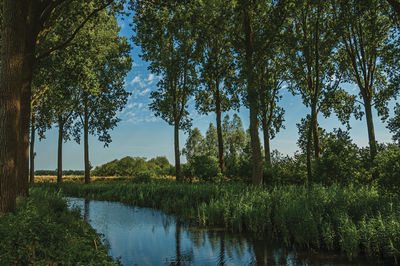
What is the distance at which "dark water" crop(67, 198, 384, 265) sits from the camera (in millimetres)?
6703

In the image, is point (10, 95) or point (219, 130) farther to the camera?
point (219, 130)

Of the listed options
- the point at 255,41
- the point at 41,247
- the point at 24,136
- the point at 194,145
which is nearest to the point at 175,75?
the point at 255,41

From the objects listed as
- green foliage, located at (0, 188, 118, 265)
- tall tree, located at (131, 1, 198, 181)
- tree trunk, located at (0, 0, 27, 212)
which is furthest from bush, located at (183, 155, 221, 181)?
green foliage, located at (0, 188, 118, 265)

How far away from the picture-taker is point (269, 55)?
17.9m

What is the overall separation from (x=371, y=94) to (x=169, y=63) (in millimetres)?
16557

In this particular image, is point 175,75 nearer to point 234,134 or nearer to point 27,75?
point 27,75

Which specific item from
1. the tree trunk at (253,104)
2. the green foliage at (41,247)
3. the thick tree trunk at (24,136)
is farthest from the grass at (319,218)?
the thick tree trunk at (24,136)

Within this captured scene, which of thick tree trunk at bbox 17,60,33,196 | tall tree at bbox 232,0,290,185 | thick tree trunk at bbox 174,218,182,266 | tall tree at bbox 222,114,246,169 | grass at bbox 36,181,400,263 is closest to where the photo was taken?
grass at bbox 36,181,400,263

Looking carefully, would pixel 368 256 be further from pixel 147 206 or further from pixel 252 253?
pixel 147 206

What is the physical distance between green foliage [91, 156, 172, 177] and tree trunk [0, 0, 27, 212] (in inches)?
1158

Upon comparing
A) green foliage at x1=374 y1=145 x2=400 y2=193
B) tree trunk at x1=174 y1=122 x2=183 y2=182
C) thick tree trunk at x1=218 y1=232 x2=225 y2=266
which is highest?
tree trunk at x1=174 y1=122 x2=183 y2=182

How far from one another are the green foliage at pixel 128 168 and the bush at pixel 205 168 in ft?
52.4

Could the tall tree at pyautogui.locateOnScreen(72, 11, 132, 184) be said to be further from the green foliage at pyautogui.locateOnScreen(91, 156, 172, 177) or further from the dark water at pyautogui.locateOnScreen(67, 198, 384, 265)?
the dark water at pyautogui.locateOnScreen(67, 198, 384, 265)

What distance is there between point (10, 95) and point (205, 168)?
15000 mm
